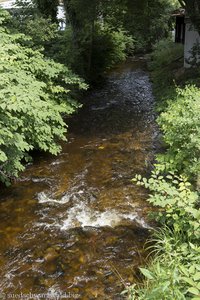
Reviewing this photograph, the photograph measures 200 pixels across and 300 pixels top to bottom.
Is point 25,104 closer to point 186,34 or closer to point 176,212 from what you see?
point 176,212

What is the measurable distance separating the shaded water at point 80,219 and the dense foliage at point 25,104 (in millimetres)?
627

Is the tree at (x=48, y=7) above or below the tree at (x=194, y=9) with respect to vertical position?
above

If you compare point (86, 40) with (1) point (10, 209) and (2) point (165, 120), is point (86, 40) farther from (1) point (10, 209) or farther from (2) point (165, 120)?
(1) point (10, 209)

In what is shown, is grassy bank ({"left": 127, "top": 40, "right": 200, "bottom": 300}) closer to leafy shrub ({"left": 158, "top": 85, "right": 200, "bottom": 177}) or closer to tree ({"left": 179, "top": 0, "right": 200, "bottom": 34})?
leafy shrub ({"left": 158, "top": 85, "right": 200, "bottom": 177})

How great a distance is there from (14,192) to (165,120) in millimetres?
3989

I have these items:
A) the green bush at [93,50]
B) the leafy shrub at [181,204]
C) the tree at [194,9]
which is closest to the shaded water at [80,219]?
the leafy shrub at [181,204]

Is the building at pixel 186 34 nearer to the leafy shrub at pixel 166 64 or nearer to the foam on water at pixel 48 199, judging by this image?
the leafy shrub at pixel 166 64

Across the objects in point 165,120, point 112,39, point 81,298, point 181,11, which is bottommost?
point 81,298

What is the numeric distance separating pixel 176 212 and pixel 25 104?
3.28 meters

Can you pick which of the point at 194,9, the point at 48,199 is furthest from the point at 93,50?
the point at 48,199

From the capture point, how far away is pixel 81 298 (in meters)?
4.36

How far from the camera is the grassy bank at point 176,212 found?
10.5 feet

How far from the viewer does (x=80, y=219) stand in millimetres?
6035

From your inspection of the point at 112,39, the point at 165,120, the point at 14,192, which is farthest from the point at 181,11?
the point at 14,192
